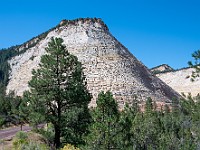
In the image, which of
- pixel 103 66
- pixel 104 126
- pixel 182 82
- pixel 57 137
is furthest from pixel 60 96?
pixel 182 82

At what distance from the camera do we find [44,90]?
25766 millimetres

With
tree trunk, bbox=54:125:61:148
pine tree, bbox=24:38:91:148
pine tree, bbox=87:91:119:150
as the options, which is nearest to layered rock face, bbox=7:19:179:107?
pine tree, bbox=24:38:91:148

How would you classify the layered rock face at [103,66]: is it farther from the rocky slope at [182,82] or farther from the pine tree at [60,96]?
the pine tree at [60,96]

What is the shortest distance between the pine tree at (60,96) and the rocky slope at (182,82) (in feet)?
382

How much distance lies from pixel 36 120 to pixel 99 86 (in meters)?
57.6

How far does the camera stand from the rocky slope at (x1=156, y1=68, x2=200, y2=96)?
14252cm

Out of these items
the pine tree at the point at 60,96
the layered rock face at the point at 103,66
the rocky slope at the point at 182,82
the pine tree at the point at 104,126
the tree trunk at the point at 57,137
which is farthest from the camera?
the rocky slope at the point at 182,82

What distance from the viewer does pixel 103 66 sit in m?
88.9

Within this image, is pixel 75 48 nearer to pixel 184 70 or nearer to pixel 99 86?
pixel 99 86

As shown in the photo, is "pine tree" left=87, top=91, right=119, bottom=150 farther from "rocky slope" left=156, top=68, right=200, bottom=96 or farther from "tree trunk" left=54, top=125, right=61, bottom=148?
"rocky slope" left=156, top=68, right=200, bottom=96

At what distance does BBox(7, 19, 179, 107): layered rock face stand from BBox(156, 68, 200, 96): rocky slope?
153 feet

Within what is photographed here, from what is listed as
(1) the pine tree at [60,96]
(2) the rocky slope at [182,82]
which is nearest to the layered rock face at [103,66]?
(2) the rocky slope at [182,82]

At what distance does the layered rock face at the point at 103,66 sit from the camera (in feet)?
274

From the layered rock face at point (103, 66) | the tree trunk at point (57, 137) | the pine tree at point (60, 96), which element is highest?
the layered rock face at point (103, 66)
